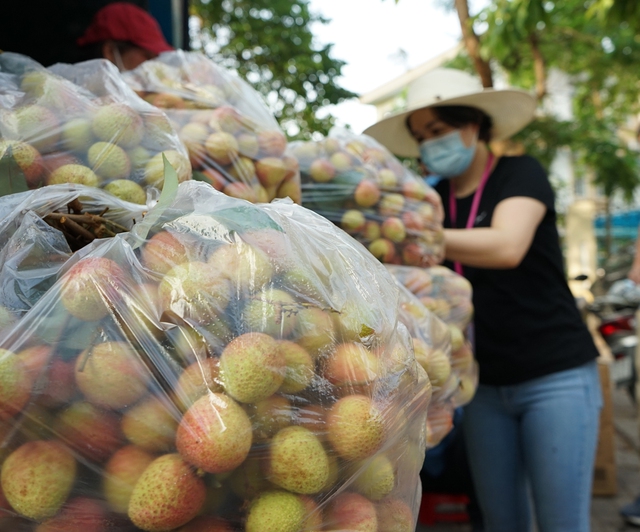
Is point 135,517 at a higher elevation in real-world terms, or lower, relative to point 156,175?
lower

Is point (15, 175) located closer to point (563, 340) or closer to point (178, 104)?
point (178, 104)

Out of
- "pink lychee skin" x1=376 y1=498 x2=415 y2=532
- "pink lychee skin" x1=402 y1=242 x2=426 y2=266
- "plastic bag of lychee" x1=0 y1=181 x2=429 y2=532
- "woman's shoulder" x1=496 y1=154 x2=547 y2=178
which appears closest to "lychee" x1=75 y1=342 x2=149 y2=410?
"plastic bag of lychee" x1=0 y1=181 x2=429 y2=532

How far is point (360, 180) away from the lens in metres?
1.66

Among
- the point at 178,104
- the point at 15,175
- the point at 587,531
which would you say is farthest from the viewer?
the point at 587,531

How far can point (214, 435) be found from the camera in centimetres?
72

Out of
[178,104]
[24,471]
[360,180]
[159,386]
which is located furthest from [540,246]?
[24,471]

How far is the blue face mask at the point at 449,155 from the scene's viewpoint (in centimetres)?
209

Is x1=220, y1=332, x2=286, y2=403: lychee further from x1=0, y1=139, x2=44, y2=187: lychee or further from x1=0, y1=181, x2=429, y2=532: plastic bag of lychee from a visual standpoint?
x1=0, y1=139, x2=44, y2=187: lychee

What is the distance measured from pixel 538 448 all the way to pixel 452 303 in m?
0.58

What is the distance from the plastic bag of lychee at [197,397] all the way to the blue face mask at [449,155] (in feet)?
4.41

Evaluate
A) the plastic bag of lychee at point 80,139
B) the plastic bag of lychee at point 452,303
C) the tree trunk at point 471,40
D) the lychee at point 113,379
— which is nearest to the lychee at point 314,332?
the lychee at point 113,379

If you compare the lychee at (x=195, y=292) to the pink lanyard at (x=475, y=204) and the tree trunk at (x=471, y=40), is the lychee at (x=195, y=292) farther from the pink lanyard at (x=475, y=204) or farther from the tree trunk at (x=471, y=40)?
the tree trunk at (x=471, y=40)

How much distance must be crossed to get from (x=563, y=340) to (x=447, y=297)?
52cm

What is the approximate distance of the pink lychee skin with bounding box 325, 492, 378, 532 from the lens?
0.80m
